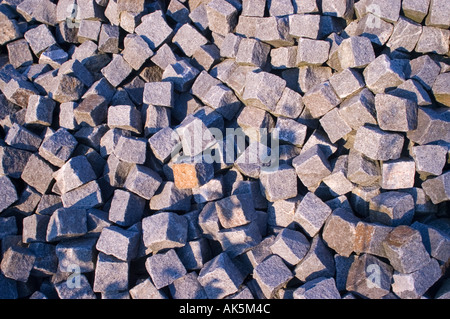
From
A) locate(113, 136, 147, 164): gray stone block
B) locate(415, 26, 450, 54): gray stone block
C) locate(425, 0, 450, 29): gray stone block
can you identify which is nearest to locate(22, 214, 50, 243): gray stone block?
locate(113, 136, 147, 164): gray stone block

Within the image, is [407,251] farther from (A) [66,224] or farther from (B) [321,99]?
(A) [66,224]

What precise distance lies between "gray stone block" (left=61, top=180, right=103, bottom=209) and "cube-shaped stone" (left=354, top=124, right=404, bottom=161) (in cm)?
237

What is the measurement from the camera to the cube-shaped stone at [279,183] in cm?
328

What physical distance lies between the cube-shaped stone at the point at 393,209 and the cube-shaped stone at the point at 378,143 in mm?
337

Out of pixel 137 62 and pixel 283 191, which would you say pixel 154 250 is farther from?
pixel 137 62

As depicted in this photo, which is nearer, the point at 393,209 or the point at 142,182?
the point at 393,209

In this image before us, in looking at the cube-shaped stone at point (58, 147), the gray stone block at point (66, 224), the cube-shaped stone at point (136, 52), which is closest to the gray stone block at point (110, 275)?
the gray stone block at point (66, 224)

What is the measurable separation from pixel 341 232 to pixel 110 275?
1935mm

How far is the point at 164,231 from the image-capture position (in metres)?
3.04

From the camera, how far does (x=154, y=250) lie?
3195mm

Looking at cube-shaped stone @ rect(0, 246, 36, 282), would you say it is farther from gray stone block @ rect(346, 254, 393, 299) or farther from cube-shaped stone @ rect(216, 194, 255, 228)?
gray stone block @ rect(346, 254, 393, 299)

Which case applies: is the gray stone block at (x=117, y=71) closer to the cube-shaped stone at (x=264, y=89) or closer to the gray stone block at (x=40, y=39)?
the gray stone block at (x=40, y=39)

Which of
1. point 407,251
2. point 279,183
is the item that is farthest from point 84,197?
point 407,251

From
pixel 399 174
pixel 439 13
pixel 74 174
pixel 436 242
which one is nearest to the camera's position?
pixel 436 242
